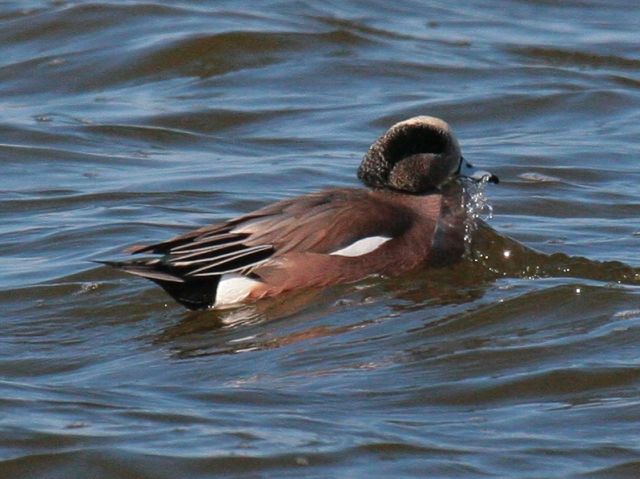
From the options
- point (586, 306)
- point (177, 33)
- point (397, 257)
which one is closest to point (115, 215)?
point (397, 257)

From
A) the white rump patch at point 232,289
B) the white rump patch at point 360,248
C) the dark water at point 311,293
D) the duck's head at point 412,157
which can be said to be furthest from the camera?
the duck's head at point 412,157

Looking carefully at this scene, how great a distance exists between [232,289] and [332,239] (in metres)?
0.51

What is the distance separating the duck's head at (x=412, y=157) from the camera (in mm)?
7914

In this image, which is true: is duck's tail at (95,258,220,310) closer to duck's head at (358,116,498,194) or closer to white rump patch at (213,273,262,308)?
white rump patch at (213,273,262,308)

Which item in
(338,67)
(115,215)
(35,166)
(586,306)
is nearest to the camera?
(586,306)

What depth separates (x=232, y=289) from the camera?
23.6ft

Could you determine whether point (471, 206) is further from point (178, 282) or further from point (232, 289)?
point (178, 282)

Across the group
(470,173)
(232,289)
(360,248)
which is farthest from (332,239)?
(470,173)

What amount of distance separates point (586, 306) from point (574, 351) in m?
0.70

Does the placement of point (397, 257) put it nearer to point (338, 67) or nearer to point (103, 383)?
point (103, 383)

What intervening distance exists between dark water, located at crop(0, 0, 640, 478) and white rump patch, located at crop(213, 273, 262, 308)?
0.41 feet

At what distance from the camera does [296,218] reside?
734 centimetres

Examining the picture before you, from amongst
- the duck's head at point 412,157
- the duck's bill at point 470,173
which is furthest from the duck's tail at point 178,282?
the duck's bill at point 470,173

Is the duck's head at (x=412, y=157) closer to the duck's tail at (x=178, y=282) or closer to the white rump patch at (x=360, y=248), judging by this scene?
the white rump patch at (x=360, y=248)
